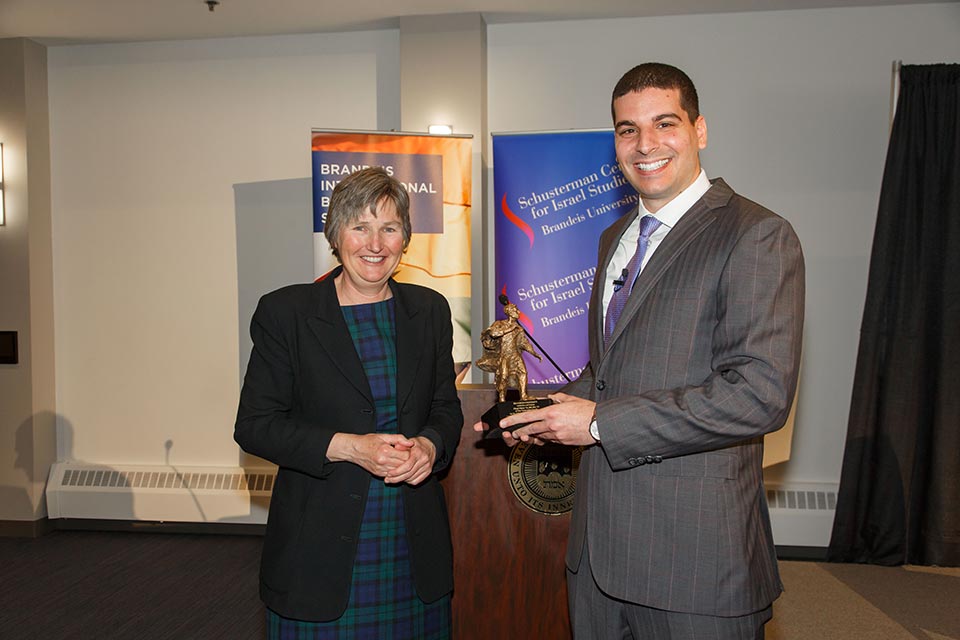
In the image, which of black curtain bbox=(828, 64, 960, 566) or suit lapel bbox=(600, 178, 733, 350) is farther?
black curtain bbox=(828, 64, 960, 566)

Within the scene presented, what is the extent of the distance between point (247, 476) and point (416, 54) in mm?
2987

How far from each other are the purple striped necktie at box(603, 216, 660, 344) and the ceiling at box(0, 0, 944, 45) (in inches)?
124

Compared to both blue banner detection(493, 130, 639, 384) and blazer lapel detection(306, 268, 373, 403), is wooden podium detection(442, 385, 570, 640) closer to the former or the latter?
blazer lapel detection(306, 268, 373, 403)

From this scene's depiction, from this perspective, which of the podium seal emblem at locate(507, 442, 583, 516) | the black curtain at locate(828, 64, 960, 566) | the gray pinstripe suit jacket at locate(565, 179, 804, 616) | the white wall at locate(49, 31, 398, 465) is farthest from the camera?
the white wall at locate(49, 31, 398, 465)

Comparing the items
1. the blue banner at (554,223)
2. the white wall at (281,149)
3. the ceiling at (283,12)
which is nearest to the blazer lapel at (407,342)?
the blue banner at (554,223)

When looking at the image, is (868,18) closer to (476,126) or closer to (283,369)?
(476,126)

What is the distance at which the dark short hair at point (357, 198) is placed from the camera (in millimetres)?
1977

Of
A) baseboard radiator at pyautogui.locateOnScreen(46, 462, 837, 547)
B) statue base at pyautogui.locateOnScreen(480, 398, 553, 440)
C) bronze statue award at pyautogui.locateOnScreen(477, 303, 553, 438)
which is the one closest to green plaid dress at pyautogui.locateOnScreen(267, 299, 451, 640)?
statue base at pyautogui.locateOnScreen(480, 398, 553, 440)

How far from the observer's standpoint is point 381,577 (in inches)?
75.2

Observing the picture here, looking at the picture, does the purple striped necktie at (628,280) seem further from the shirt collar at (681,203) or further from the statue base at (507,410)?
the statue base at (507,410)

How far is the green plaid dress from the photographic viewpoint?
6.19 feet

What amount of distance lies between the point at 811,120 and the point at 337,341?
12.7ft

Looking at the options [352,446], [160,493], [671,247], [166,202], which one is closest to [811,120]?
[671,247]

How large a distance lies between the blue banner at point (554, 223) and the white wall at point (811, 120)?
0.65m
